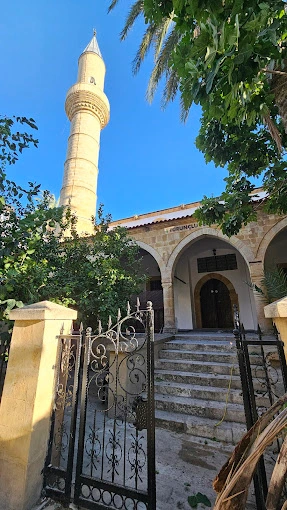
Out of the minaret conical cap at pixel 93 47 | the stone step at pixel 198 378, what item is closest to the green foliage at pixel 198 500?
the stone step at pixel 198 378

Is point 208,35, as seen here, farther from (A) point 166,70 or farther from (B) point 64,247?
(A) point 166,70

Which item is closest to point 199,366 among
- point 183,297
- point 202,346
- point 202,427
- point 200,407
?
point 202,346

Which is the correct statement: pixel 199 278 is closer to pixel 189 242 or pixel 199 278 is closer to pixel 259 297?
pixel 189 242

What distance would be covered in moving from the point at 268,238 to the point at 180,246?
8.77 feet

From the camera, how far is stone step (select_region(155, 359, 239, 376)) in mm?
4528

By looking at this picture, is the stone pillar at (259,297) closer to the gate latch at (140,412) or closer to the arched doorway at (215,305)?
the arched doorway at (215,305)

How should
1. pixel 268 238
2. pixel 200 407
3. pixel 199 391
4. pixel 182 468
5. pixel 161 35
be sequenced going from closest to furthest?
pixel 182 468, pixel 200 407, pixel 199 391, pixel 268 238, pixel 161 35

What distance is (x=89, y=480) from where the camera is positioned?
2107 mm

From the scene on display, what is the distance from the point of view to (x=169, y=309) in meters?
7.62

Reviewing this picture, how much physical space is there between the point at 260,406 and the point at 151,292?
6.83 m

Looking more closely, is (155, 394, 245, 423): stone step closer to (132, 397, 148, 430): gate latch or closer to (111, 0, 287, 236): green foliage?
(132, 397, 148, 430): gate latch

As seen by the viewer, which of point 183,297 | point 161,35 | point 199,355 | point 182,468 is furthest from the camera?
point 183,297

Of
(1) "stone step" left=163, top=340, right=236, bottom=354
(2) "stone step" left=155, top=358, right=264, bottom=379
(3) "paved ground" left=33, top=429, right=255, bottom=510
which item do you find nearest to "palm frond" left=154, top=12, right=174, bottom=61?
(1) "stone step" left=163, top=340, right=236, bottom=354

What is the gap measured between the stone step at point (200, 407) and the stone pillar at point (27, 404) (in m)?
2.27
